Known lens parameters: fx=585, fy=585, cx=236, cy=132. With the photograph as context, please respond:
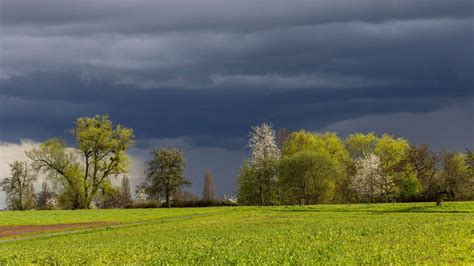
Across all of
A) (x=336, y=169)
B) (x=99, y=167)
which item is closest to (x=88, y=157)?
(x=99, y=167)

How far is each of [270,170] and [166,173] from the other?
80.6ft

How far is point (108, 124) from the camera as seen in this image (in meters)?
128

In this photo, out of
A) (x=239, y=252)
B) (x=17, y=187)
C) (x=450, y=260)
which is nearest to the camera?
(x=450, y=260)

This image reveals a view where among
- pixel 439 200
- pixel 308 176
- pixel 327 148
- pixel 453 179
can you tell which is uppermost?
pixel 327 148

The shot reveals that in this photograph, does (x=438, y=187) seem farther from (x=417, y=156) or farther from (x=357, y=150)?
(x=357, y=150)

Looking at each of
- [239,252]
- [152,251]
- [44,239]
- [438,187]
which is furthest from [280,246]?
[438,187]

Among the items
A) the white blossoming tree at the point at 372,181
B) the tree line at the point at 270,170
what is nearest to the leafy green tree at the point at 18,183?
the tree line at the point at 270,170

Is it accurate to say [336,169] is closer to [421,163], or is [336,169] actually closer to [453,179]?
[421,163]

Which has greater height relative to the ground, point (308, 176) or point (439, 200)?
point (308, 176)

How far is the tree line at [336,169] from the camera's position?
115688mm

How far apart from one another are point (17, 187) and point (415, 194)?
90469 millimetres

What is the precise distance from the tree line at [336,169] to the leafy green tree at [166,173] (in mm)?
13737

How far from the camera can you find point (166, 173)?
132 meters

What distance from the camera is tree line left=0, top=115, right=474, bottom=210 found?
117750 millimetres
